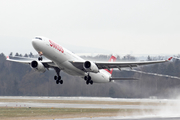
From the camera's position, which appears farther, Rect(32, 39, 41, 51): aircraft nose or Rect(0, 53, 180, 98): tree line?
Rect(0, 53, 180, 98): tree line

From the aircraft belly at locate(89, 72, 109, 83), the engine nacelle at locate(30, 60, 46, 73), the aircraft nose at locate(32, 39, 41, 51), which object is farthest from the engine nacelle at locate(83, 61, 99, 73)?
the aircraft nose at locate(32, 39, 41, 51)

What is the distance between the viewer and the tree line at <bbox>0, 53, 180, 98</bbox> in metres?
61.2

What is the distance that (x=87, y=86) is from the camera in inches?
2835

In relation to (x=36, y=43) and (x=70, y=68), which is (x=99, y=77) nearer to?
(x=70, y=68)

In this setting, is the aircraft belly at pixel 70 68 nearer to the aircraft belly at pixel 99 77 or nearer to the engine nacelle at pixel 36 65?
the aircraft belly at pixel 99 77

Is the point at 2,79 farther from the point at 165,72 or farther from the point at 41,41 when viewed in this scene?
the point at 41,41

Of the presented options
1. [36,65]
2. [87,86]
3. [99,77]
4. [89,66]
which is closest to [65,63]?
[89,66]

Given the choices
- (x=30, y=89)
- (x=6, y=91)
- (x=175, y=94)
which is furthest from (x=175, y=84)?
(x=6, y=91)

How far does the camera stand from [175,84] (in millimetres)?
59156

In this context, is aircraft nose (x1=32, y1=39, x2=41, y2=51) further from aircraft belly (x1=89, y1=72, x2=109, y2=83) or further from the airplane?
aircraft belly (x1=89, y1=72, x2=109, y2=83)

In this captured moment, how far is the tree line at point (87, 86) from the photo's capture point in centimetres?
6119

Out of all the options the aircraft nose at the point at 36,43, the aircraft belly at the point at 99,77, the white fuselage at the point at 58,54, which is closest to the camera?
the aircraft nose at the point at 36,43

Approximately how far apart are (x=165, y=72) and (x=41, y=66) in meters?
29.6

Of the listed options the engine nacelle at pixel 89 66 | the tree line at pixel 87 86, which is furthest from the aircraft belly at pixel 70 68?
the tree line at pixel 87 86
